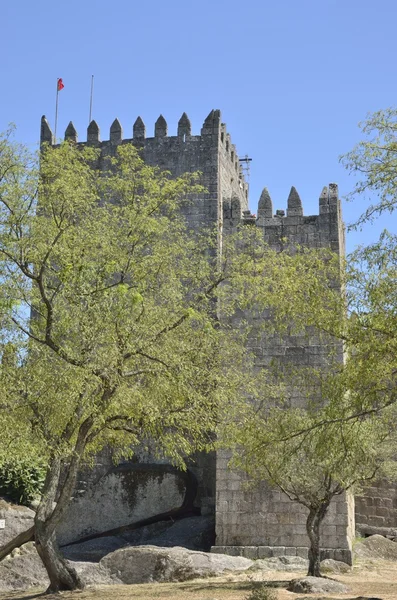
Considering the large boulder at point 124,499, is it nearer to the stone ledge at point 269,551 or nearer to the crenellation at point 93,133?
A: the stone ledge at point 269,551

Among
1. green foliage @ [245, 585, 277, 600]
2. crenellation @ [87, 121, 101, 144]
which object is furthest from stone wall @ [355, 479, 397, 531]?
crenellation @ [87, 121, 101, 144]

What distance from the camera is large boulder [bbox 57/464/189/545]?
20.5 metres

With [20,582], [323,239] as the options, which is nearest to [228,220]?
[323,239]

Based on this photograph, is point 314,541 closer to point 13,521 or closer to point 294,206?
point 13,521

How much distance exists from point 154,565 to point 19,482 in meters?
5.20

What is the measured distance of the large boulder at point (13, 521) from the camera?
17.7 m

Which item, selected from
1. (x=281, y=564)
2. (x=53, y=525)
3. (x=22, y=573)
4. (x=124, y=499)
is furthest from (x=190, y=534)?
(x=53, y=525)

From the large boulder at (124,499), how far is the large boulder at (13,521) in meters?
2.52

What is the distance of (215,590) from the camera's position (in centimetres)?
1412

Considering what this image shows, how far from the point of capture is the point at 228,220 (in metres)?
22.3

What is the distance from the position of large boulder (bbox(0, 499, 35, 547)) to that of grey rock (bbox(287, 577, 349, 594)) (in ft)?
21.7

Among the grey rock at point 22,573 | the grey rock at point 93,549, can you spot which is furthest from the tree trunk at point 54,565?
the grey rock at point 93,549

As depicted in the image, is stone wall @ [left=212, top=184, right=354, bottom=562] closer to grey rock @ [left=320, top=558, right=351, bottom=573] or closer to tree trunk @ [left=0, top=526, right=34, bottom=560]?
grey rock @ [left=320, top=558, right=351, bottom=573]

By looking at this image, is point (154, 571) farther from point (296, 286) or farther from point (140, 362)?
point (296, 286)
